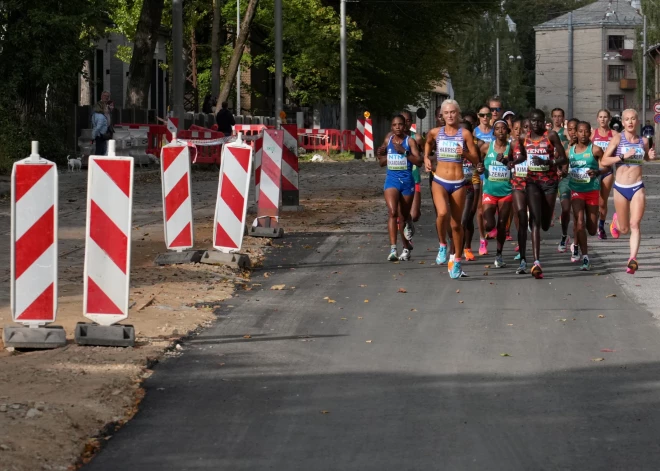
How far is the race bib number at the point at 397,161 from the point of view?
50.1 ft

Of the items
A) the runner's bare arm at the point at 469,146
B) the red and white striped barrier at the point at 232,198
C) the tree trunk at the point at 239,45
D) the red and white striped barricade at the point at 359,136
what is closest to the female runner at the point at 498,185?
the runner's bare arm at the point at 469,146

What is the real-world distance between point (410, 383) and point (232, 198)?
680cm

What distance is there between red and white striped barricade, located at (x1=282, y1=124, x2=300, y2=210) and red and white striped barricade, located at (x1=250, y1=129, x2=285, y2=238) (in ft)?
5.93

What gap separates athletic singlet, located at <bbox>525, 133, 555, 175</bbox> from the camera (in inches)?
561

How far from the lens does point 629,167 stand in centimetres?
1446

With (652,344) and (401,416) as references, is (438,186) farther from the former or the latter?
(401,416)

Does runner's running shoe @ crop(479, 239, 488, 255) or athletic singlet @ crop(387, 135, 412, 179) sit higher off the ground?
athletic singlet @ crop(387, 135, 412, 179)

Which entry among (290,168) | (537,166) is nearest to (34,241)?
(537,166)

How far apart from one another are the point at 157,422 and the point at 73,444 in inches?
24.1

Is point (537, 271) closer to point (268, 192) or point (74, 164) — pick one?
point (268, 192)

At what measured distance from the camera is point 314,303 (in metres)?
11.7

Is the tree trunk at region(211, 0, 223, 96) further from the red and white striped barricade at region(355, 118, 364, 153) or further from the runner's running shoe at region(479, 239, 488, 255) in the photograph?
the runner's running shoe at region(479, 239, 488, 255)

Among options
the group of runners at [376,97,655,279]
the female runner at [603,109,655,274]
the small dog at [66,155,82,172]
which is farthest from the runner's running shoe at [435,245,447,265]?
the small dog at [66,155,82,172]

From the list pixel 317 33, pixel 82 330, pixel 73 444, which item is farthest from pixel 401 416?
pixel 317 33
